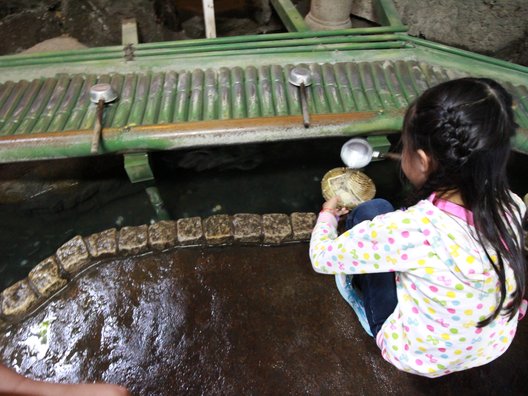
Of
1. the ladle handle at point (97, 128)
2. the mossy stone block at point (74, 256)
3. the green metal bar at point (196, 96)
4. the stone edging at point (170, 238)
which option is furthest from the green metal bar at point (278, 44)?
the mossy stone block at point (74, 256)

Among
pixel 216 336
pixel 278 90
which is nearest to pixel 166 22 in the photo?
pixel 278 90

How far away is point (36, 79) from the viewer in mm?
2473

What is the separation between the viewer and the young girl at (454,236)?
1.11m

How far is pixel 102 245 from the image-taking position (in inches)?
100

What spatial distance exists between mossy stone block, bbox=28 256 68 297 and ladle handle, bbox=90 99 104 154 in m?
0.93

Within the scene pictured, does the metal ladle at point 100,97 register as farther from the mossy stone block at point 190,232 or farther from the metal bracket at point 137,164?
the mossy stone block at point 190,232

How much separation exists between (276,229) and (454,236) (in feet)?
5.03

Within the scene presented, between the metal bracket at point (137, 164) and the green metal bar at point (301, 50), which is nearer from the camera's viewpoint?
the metal bracket at point (137, 164)

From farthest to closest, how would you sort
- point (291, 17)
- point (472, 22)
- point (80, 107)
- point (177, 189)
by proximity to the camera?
point (472, 22) → point (177, 189) → point (291, 17) → point (80, 107)

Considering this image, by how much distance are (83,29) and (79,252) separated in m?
2.47

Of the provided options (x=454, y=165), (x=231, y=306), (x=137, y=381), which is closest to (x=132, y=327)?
(x=137, y=381)

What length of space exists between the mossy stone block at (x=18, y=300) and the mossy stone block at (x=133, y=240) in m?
0.57

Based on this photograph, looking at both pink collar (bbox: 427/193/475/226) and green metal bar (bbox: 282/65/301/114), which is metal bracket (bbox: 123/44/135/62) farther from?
pink collar (bbox: 427/193/475/226)

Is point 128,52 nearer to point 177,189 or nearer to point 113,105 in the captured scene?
point 113,105
